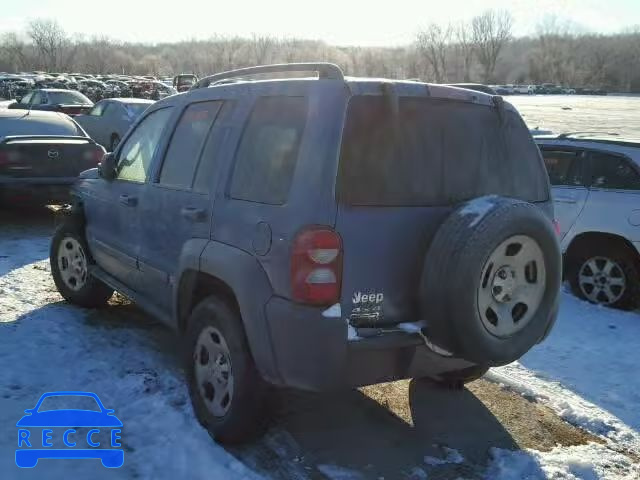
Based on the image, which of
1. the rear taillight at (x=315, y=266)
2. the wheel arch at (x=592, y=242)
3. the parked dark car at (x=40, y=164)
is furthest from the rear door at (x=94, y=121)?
the rear taillight at (x=315, y=266)

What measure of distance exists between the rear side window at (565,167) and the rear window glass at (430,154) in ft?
10.7

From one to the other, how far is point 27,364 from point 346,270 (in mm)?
2700

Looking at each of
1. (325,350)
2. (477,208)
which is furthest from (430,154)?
(325,350)

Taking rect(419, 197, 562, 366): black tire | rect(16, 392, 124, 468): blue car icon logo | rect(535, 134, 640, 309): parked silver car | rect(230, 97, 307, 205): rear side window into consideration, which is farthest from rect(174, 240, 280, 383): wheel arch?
rect(535, 134, 640, 309): parked silver car

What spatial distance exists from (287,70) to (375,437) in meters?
2.16

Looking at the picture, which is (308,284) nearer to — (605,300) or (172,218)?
(172,218)

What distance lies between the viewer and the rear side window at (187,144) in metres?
3.95

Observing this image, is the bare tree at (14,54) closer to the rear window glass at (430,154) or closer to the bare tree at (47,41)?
the bare tree at (47,41)

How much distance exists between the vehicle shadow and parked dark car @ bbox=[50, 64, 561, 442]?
31cm

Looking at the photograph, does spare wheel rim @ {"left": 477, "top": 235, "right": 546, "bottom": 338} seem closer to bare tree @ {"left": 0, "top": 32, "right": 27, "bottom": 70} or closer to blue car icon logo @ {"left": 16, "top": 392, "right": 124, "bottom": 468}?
blue car icon logo @ {"left": 16, "top": 392, "right": 124, "bottom": 468}

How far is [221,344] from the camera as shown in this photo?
11.6ft

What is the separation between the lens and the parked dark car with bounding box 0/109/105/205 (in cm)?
857

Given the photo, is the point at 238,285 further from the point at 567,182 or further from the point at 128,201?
the point at 567,182

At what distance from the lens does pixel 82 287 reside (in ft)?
18.7
